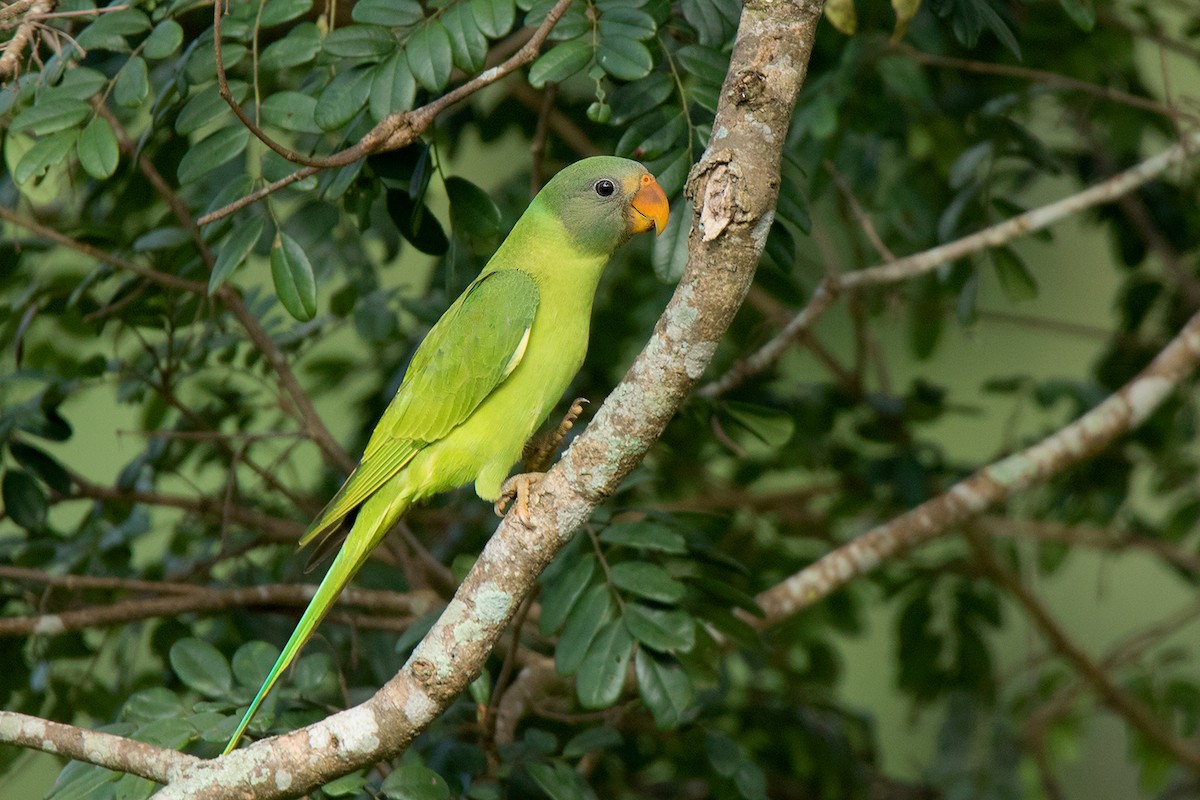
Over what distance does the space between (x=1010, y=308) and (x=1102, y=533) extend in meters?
1.85

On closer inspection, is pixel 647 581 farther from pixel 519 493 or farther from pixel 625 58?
pixel 625 58

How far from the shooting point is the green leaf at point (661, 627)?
6.23ft

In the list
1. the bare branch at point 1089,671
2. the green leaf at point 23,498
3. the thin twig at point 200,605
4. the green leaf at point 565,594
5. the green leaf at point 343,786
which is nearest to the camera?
the green leaf at point 343,786

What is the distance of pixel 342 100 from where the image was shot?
182 cm

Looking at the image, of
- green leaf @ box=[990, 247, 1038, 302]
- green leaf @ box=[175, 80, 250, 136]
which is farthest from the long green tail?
green leaf @ box=[990, 247, 1038, 302]

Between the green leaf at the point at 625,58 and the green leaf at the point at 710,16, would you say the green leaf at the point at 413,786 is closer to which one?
the green leaf at the point at 625,58

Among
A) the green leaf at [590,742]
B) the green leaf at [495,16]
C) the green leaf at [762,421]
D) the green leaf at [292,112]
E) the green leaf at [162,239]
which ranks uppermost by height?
the green leaf at [495,16]

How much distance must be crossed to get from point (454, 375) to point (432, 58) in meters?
0.56

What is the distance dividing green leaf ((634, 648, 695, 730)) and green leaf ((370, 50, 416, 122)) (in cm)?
101

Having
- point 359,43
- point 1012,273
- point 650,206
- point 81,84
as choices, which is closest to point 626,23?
point 650,206

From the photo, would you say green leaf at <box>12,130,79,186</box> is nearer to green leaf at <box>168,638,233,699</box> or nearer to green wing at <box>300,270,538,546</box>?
green wing at <box>300,270,538,546</box>

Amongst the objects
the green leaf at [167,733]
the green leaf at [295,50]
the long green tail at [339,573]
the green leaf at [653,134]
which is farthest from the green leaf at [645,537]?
the green leaf at [295,50]

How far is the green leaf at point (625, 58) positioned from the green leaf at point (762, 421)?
2.32 ft

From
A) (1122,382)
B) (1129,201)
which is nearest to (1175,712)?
(1122,382)
